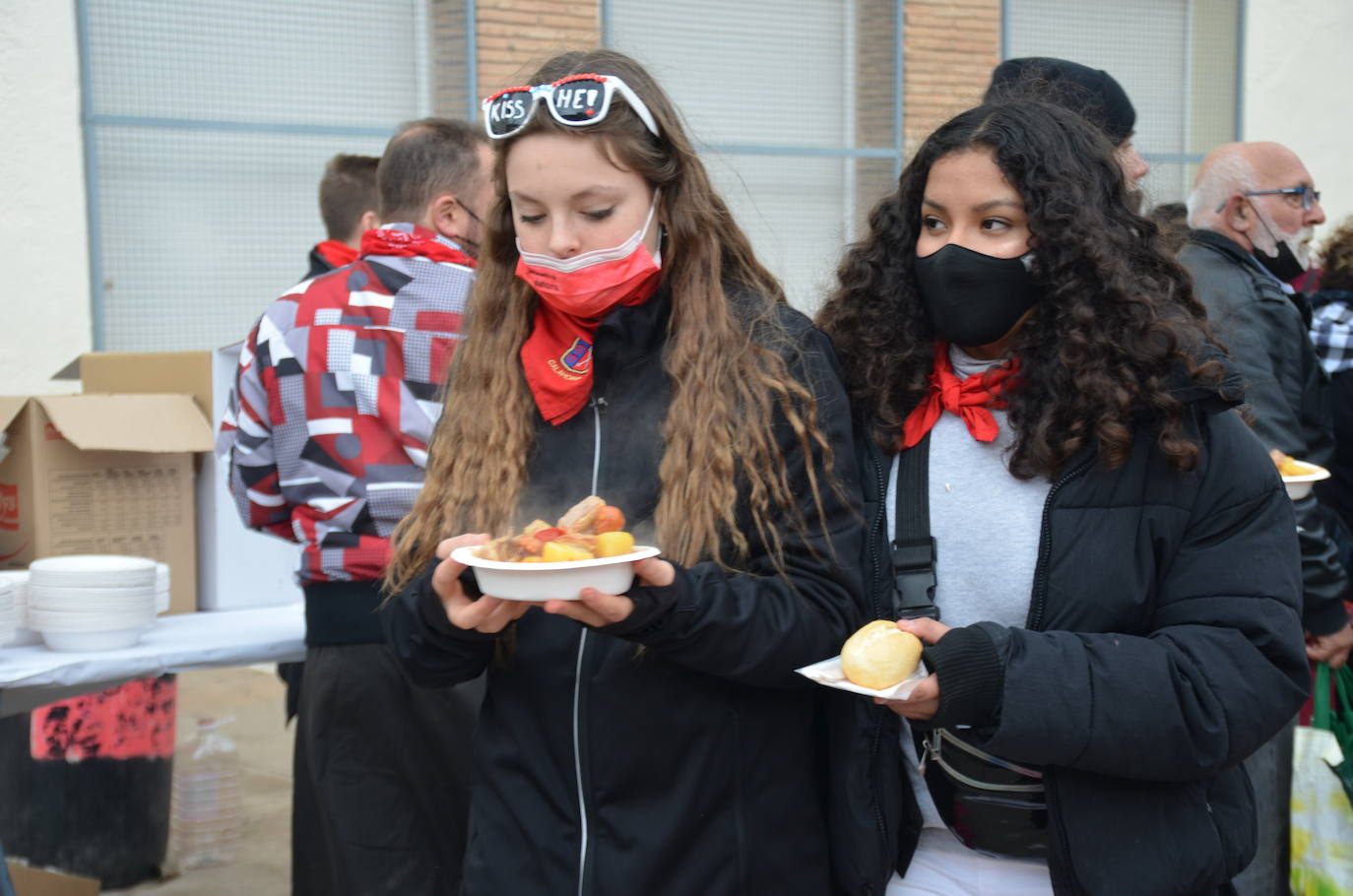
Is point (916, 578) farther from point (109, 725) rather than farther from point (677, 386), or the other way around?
point (109, 725)

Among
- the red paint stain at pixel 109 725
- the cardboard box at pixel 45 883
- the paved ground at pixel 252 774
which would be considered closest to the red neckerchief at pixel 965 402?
the cardboard box at pixel 45 883

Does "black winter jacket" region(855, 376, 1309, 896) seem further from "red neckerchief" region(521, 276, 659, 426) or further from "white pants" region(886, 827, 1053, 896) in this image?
"red neckerchief" region(521, 276, 659, 426)

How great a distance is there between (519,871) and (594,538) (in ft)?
1.84

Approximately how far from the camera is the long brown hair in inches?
75.3

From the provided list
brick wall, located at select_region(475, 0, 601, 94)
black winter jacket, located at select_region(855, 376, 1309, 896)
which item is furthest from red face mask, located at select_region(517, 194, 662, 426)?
brick wall, located at select_region(475, 0, 601, 94)

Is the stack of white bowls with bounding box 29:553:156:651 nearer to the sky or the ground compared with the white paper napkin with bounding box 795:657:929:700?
nearer to the ground

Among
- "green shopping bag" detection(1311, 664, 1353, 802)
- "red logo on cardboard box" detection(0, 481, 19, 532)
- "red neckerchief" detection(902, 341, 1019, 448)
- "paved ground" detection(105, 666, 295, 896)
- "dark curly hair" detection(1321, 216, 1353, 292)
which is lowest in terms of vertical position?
"paved ground" detection(105, 666, 295, 896)

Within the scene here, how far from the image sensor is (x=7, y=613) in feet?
10.3

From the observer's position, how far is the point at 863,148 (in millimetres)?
9094

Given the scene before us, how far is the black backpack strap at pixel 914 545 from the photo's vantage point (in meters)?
1.90

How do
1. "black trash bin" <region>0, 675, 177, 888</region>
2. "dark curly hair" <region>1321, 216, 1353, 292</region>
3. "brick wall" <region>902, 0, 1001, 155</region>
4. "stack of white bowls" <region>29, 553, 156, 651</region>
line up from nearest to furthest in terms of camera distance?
"stack of white bowls" <region>29, 553, 156, 651</region> → "dark curly hair" <region>1321, 216, 1353, 292</region> → "black trash bin" <region>0, 675, 177, 888</region> → "brick wall" <region>902, 0, 1001, 155</region>

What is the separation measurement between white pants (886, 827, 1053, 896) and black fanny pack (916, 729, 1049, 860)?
0.07 feet

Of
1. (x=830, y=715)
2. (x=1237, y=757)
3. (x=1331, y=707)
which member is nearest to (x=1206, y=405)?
(x=1237, y=757)

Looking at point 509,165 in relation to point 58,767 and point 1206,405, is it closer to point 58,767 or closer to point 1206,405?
point 1206,405
